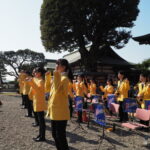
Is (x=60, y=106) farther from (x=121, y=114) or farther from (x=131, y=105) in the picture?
(x=121, y=114)

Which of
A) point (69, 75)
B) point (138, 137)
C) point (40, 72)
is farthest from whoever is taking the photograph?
point (138, 137)

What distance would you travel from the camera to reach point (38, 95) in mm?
5625

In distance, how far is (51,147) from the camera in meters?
5.09

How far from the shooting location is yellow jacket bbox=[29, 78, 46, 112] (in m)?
5.46

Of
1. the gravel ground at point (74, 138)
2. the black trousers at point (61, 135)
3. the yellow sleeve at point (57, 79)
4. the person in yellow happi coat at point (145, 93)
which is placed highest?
the yellow sleeve at point (57, 79)

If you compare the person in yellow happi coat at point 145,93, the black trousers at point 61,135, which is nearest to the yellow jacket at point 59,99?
the black trousers at point 61,135

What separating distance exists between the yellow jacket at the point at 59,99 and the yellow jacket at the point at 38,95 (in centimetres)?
155

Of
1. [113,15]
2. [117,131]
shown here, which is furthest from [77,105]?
[113,15]

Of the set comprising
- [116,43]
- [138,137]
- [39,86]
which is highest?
[116,43]

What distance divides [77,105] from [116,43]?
17.3 meters

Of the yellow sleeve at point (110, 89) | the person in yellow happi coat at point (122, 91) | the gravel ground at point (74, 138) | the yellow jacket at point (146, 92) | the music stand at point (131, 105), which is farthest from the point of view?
the yellow sleeve at point (110, 89)

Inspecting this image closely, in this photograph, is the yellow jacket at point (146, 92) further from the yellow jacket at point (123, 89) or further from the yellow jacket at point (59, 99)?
the yellow jacket at point (59, 99)

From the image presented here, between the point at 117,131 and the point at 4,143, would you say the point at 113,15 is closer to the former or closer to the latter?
the point at 117,131

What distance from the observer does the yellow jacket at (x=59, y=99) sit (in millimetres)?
3795
